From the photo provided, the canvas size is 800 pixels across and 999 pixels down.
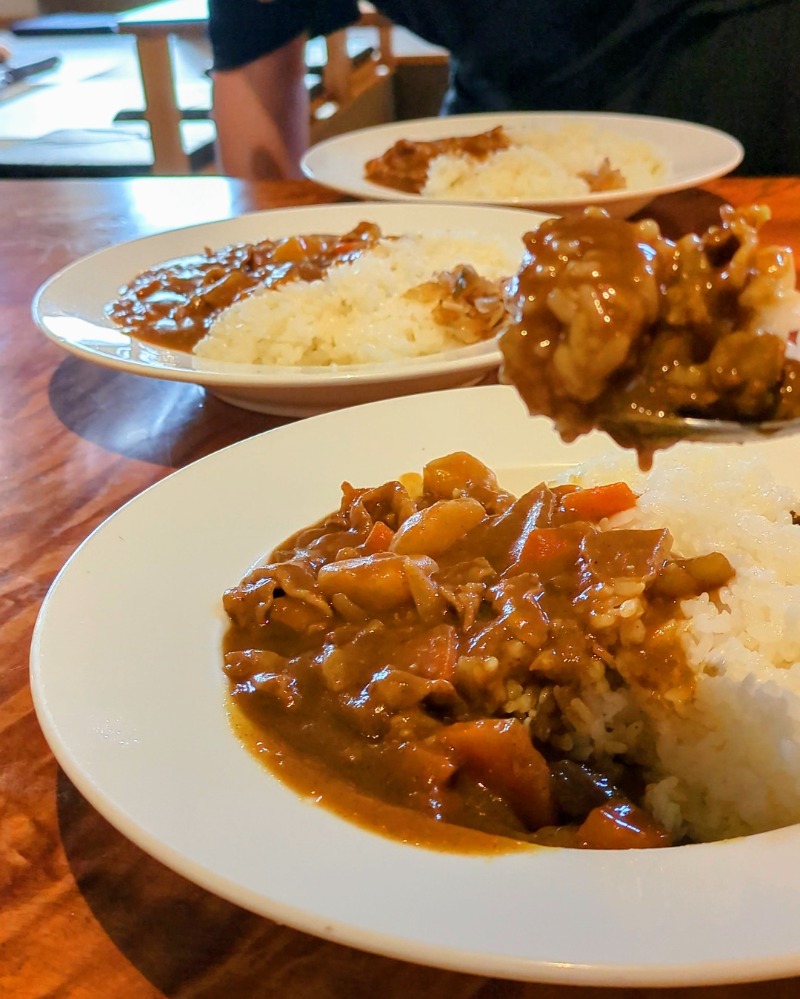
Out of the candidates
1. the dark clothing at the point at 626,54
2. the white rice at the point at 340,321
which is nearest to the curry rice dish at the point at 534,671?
the white rice at the point at 340,321

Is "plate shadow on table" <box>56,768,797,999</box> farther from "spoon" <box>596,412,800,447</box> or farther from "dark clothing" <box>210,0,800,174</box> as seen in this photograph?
"dark clothing" <box>210,0,800,174</box>

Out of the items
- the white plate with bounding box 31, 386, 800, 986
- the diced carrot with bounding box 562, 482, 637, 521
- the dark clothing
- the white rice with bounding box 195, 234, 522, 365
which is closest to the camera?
the white plate with bounding box 31, 386, 800, 986

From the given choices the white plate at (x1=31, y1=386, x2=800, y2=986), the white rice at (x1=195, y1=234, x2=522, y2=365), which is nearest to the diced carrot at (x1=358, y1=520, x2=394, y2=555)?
the white plate at (x1=31, y1=386, x2=800, y2=986)

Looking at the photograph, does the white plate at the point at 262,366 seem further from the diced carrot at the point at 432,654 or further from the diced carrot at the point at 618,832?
the diced carrot at the point at 618,832

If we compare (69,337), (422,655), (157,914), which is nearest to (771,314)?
(422,655)

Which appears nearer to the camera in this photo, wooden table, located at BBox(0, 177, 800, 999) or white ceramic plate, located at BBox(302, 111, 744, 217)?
wooden table, located at BBox(0, 177, 800, 999)

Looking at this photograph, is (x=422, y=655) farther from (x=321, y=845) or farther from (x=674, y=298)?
(x=674, y=298)
